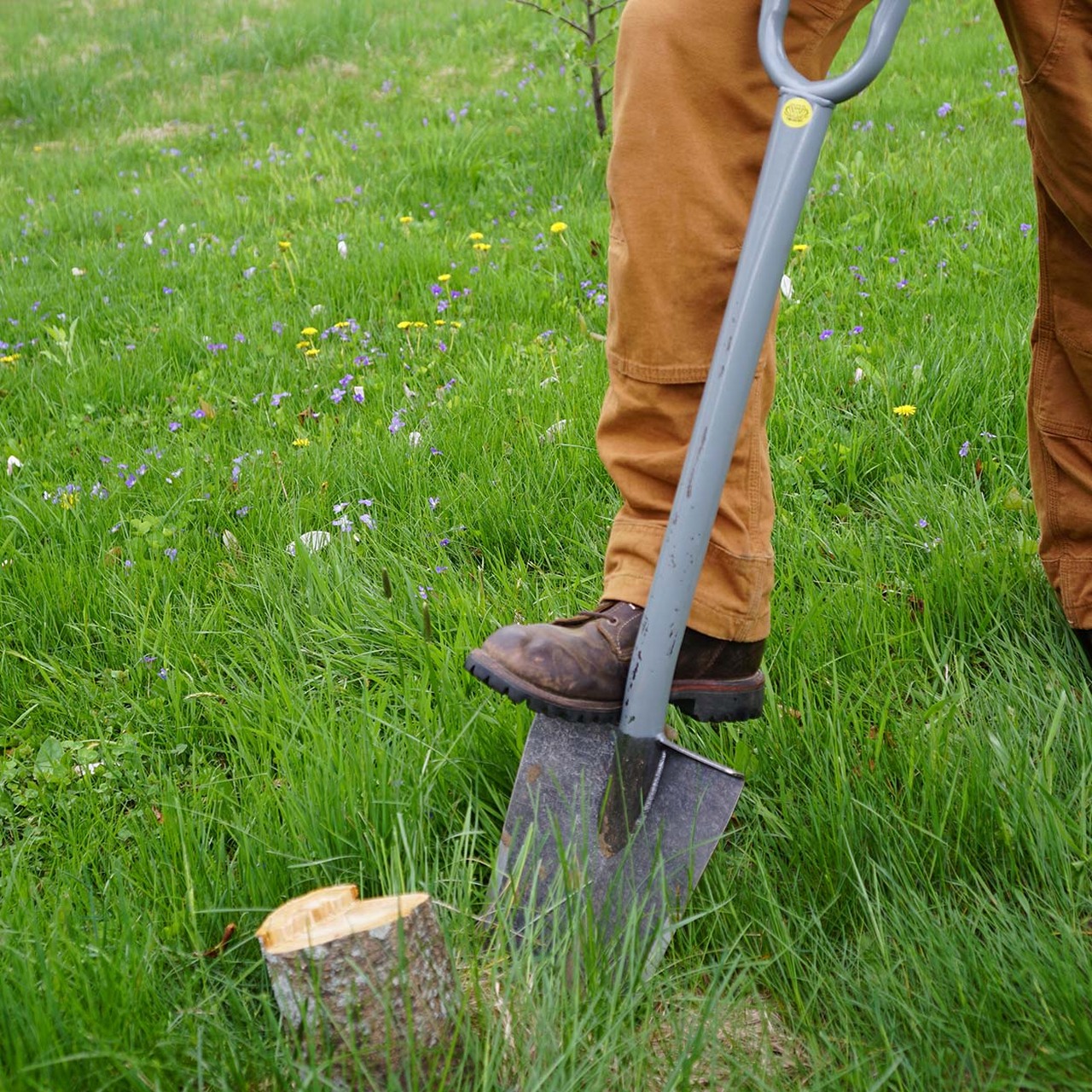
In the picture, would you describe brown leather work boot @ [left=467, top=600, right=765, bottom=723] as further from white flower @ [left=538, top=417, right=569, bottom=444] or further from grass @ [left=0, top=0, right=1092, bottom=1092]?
white flower @ [left=538, top=417, right=569, bottom=444]

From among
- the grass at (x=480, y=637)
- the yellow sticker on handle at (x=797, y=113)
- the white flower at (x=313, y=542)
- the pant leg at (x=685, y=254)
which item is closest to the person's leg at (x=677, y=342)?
the pant leg at (x=685, y=254)

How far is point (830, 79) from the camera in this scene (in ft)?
4.58

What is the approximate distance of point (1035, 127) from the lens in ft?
5.64

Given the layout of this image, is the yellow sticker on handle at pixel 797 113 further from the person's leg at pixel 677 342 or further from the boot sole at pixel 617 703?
the boot sole at pixel 617 703

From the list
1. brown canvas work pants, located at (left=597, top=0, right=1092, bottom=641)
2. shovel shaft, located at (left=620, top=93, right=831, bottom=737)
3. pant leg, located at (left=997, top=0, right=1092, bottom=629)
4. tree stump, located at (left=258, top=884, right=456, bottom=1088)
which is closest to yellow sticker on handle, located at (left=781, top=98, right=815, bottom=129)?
shovel shaft, located at (left=620, top=93, right=831, bottom=737)

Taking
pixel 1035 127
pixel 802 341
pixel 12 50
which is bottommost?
pixel 802 341

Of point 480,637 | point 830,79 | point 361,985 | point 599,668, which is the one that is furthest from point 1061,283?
point 361,985

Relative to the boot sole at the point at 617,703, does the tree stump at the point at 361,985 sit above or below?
below

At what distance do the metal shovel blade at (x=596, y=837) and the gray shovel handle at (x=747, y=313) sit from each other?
19cm

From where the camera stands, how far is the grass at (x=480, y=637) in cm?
140

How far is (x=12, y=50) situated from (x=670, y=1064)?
10875 millimetres

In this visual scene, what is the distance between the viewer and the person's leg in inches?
57.4

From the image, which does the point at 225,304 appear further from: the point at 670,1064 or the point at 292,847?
the point at 670,1064

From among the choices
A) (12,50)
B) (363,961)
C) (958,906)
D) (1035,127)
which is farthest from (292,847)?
(12,50)
